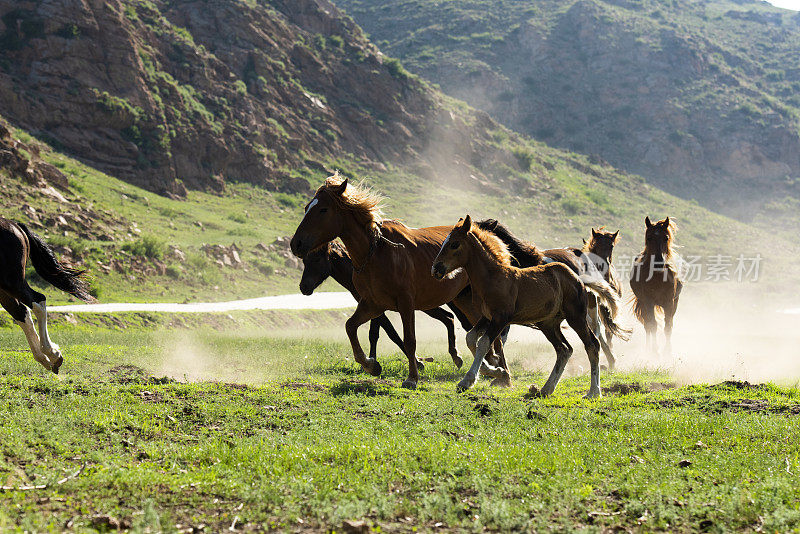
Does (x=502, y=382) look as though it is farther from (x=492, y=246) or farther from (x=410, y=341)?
(x=492, y=246)

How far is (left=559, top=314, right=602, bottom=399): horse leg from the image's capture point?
10.7 m

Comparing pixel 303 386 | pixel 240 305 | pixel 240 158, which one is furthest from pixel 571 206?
pixel 303 386

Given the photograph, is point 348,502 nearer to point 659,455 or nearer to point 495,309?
point 659,455

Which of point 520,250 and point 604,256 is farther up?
point 520,250

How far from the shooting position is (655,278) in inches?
682

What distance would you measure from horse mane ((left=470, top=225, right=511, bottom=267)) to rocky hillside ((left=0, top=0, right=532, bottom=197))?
41.0 m

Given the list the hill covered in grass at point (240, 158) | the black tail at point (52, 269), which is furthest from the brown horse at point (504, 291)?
the hill covered in grass at point (240, 158)

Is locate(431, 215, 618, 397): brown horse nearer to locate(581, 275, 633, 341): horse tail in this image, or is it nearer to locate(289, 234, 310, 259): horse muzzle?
locate(289, 234, 310, 259): horse muzzle

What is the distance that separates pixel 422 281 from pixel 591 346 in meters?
2.99

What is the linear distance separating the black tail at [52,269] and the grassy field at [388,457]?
1592mm

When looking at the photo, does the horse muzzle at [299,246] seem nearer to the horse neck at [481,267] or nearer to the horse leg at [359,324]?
the horse leg at [359,324]

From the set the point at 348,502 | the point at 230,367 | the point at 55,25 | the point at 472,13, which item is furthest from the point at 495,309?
the point at 472,13

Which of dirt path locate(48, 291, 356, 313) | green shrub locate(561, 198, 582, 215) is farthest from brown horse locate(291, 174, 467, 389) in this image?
green shrub locate(561, 198, 582, 215)

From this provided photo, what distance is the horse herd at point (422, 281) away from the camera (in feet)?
34.2
